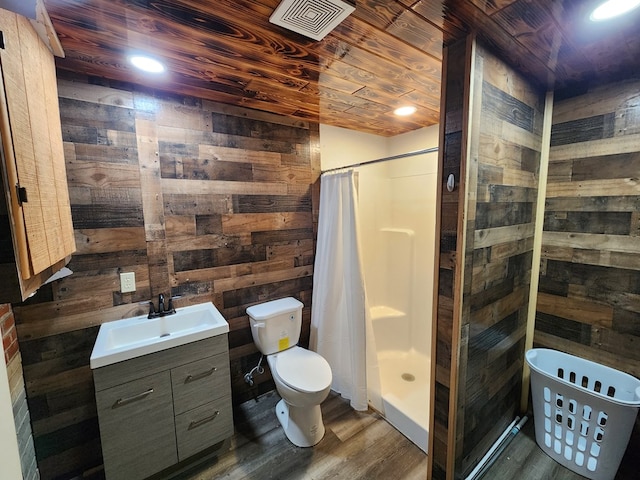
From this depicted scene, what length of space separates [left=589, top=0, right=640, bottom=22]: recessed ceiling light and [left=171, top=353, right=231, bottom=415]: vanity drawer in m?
2.36

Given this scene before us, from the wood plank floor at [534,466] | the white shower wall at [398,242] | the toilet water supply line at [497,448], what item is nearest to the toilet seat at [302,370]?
the white shower wall at [398,242]

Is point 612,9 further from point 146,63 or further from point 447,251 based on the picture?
point 146,63

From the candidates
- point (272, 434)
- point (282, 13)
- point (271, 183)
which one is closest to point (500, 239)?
point (282, 13)

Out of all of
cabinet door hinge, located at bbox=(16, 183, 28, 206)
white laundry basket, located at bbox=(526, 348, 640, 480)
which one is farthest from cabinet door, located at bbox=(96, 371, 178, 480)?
white laundry basket, located at bbox=(526, 348, 640, 480)

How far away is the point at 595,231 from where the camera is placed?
1.62 m

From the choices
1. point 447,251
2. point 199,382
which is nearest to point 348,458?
point 199,382

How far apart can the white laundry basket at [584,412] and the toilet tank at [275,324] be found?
63.0 inches

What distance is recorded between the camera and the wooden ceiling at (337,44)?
1.00 metres

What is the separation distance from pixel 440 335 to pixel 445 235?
50 cm

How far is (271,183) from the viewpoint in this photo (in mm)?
2188

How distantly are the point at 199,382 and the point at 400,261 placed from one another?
2.04 metres

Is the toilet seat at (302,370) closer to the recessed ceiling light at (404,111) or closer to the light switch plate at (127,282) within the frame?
the light switch plate at (127,282)

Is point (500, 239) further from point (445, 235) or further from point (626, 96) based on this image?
point (626, 96)

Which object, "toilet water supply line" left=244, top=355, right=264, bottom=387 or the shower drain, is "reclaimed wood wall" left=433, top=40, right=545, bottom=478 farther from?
"toilet water supply line" left=244, top=355, right=264, bottom=387
